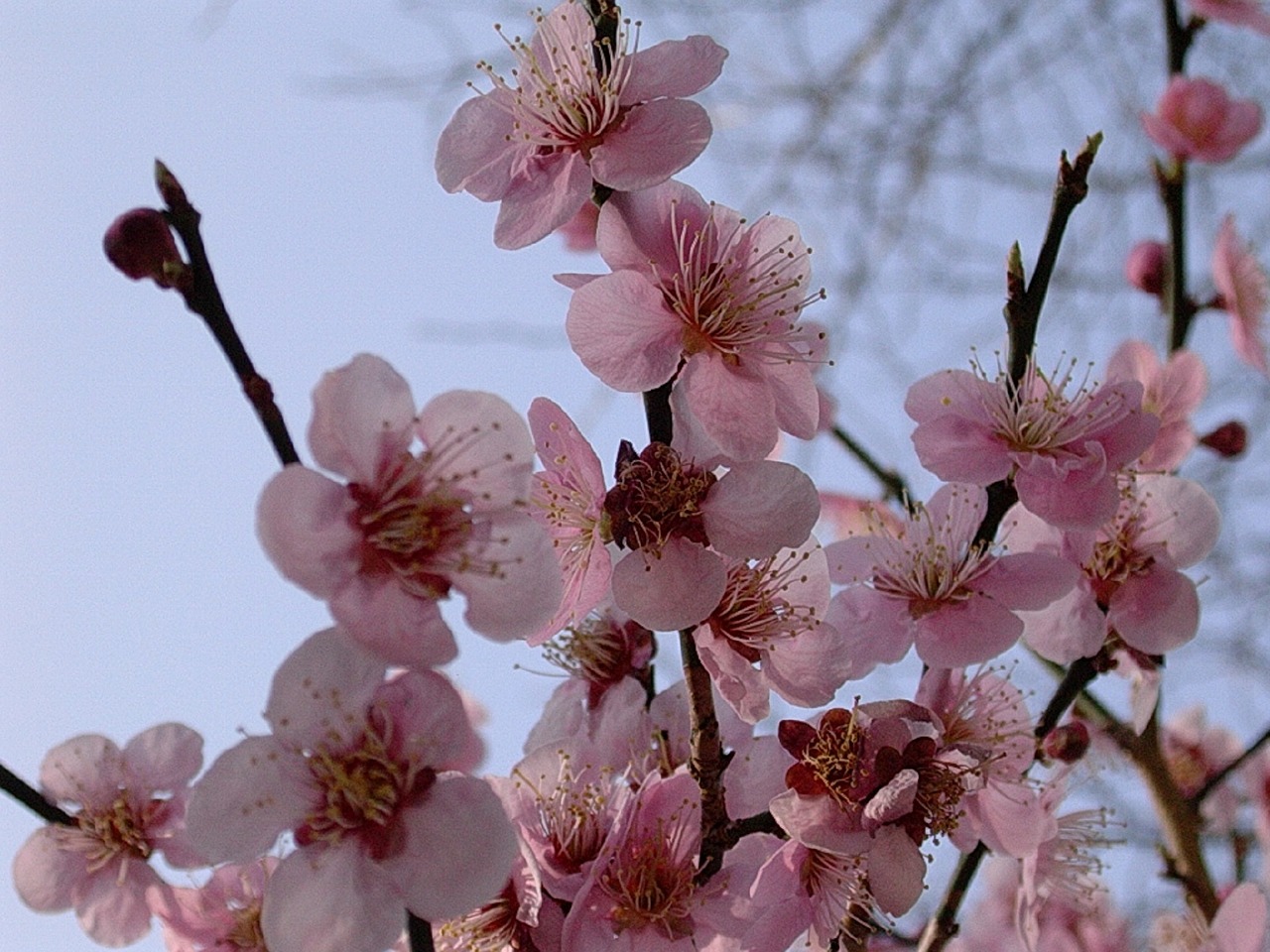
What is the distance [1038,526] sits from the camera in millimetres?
1080

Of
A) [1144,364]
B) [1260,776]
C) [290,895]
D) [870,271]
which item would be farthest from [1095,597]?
[870,271]

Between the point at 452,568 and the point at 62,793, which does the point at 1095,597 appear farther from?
the point at 62,793

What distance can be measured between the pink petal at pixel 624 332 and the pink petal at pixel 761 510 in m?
0.10

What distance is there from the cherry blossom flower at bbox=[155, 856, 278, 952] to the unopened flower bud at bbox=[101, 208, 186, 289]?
1.59 ft

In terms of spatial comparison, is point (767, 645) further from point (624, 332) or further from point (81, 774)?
point (81, 774)

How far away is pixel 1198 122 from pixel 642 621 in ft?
5.92

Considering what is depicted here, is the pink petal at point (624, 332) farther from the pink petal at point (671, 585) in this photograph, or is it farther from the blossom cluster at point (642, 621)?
the pink petal at point (671, 585)

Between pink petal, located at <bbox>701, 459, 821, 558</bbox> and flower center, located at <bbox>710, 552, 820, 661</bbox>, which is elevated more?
pink petal, located at <bbox>701, 459, 821, 558</bbox>

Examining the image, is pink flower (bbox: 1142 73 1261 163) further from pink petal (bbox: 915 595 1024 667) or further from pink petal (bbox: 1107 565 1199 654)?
pink petal (bbox: 915 595 1024 667)

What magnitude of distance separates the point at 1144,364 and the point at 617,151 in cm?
84

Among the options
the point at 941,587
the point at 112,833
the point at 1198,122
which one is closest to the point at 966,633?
the point at 941,587

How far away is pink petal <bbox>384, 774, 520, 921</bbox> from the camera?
2.44 feet

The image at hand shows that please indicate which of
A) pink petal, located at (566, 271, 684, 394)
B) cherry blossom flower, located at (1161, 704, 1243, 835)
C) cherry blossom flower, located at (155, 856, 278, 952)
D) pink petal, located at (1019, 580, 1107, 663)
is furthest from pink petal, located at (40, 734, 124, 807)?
cherry blossom flower, located at (1161, 704, 1243, 835)

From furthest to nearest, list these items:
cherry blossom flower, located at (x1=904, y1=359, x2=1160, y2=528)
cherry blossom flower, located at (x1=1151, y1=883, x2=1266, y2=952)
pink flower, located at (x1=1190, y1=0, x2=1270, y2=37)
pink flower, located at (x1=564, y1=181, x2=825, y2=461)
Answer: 1. pink flower, located at (x1=1190, y1=0, x2=1270, y2=37)
2. cherry blossom flower, located at (x1=1151, y1=883, x2=1266, y2=952)
3. cherry blossom flower, located at (x1=904, y1=359, x2=1160, y2=528)
4. pink flower, located at (x1=564, y1=181, x2=825, y2=461)
